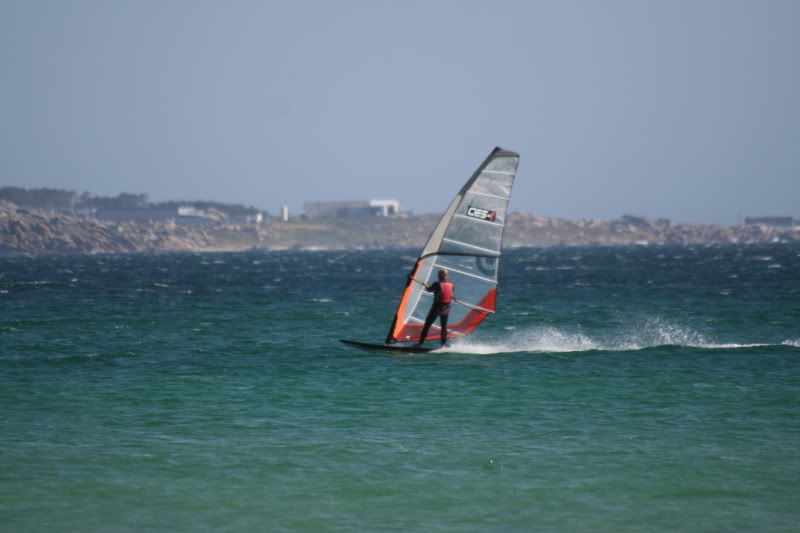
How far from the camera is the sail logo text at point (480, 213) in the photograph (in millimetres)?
Result: 25484

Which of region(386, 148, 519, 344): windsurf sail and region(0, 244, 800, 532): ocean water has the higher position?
region(386, 148, 519, 344): windsurf sail

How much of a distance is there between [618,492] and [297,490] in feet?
13.8

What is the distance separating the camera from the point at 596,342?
33469mm

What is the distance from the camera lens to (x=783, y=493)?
13.7 meters

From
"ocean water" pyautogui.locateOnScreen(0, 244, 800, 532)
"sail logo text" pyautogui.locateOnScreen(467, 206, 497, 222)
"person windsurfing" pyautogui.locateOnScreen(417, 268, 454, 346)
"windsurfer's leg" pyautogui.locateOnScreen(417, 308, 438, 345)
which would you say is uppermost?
"sail logo text" pyautogui.locateOnScreen(467, 206, 497, 222)

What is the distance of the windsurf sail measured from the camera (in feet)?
82.9

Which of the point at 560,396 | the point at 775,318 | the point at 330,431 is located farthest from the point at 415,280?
the point at 775,318

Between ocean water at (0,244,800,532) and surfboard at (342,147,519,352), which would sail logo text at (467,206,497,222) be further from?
ocean water at (0,244,800,532)

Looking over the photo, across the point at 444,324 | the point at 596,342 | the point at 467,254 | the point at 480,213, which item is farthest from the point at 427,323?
the point at 596,342

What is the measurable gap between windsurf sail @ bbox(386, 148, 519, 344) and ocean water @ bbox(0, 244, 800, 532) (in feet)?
4.31

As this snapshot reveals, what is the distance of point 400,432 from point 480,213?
351 inches

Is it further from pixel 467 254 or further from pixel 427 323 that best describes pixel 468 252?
pixel 427 323

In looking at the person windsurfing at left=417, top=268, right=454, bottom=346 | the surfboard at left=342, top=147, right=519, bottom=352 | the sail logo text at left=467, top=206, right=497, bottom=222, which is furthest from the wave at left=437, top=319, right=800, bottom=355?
the sail logo text at left=467, top=206, right=497, bottom=222

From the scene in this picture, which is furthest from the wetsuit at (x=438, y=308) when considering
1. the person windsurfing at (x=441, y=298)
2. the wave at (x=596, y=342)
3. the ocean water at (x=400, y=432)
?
the wave at (x=596, y=342)
